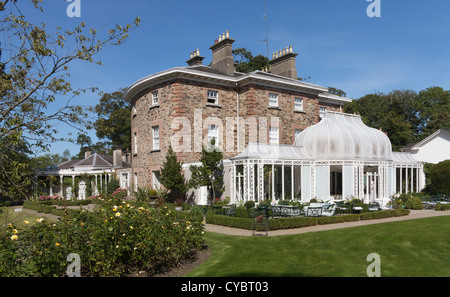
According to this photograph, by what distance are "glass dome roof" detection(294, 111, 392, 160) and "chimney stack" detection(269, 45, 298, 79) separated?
6955 mm

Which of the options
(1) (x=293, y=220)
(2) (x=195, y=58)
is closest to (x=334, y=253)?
Result: (1) (x=293, y=220)

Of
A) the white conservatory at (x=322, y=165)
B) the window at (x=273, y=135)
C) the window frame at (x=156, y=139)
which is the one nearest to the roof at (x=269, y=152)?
the white conservatory at (x=322, y=165)

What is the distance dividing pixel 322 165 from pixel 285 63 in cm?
1119

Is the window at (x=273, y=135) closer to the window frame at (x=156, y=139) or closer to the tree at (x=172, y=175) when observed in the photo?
the tree at (x=172, y=175)

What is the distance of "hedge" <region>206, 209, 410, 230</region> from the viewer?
46.1 ft

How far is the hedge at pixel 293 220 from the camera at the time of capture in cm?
1406

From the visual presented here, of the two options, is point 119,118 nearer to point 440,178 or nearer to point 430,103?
point 440,178

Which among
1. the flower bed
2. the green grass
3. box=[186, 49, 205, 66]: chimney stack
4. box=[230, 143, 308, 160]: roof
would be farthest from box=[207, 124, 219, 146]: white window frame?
the flower bed

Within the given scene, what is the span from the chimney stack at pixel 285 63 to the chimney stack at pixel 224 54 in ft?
16.7

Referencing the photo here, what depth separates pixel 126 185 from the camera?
2992cm
